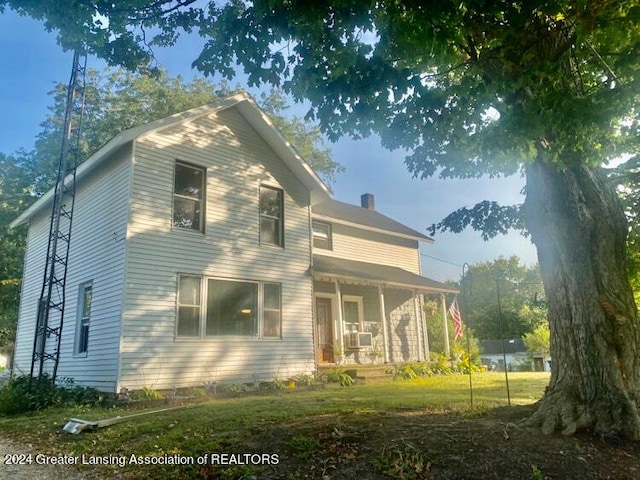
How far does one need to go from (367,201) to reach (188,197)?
548 inches

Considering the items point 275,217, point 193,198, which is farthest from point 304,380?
point 193,198

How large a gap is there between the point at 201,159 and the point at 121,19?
6.17m

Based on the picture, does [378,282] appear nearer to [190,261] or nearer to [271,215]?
[271,215]

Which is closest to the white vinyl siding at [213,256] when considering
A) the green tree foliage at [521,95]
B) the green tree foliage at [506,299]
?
the green tree foliage at [521,95]

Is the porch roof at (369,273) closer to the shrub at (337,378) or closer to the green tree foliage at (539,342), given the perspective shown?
the shrub at (337,378)

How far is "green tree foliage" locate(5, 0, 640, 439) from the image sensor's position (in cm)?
440

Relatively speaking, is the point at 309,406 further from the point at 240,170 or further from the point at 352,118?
the point at 240,170

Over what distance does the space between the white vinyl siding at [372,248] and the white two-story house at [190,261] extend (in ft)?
8.03

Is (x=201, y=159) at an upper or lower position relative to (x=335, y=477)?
upper

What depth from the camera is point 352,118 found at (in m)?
5.49

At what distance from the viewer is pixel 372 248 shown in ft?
63.6

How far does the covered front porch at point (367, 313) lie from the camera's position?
50.0 ft

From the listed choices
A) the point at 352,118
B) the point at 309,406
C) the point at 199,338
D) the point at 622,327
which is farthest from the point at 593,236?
the point at 199,338

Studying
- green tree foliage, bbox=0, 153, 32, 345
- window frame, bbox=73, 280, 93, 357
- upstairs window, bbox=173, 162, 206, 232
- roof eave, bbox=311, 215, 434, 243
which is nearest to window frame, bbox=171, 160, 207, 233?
upstairs window, bbox=173, 162, 206, 232
